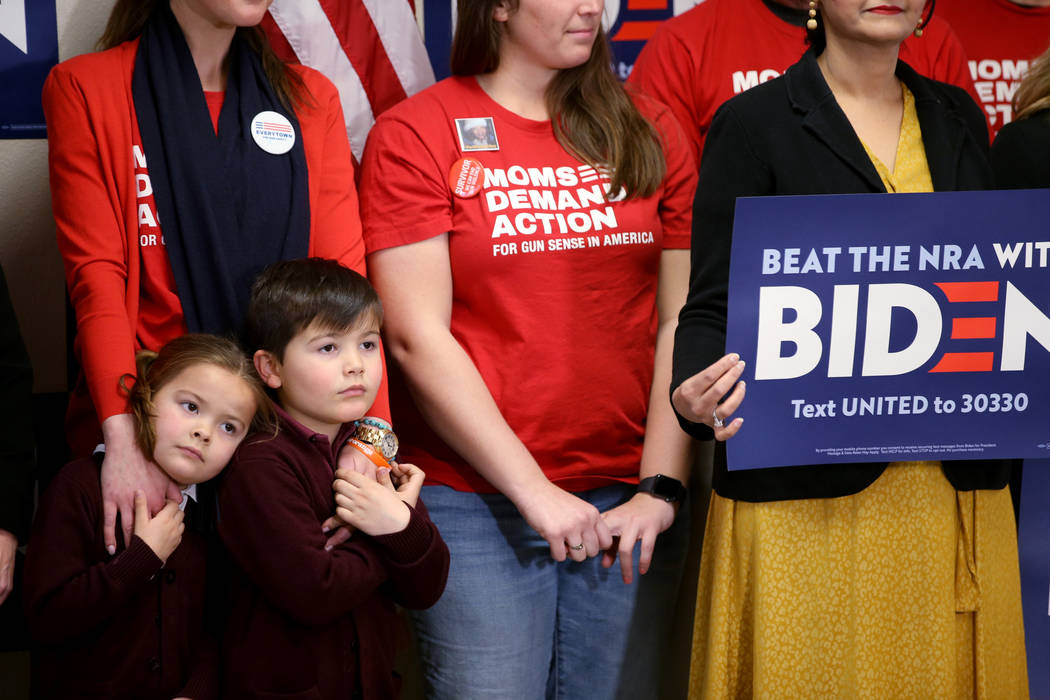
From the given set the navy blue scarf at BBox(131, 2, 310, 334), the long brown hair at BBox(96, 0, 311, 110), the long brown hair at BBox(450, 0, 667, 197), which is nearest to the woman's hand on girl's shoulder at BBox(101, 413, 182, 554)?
the navy blue scarf at BBox(131, 2, 310, 334)

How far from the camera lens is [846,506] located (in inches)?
68.5

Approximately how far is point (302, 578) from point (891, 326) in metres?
0.96

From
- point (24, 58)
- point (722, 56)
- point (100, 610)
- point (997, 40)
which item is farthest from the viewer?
point (997, 40)

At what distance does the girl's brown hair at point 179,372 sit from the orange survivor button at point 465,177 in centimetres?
52

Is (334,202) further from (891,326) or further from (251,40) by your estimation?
(891,326)

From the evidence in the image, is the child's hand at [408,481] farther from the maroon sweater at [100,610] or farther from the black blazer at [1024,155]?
the black blazer at [1024,155]

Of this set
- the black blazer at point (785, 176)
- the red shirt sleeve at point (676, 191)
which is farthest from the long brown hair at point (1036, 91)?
the red shirt sleeve at point (676, 191)

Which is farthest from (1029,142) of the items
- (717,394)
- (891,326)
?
(717,394)

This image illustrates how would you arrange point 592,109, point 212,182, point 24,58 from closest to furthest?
point 212,182, point 592,109, point 24,58

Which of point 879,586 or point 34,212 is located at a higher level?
point 34,212

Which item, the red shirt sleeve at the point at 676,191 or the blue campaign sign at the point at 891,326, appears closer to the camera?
the blue campaign sign at the point at 891,326

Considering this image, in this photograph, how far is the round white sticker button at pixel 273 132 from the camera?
77.0 inches

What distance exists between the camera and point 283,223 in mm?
1941

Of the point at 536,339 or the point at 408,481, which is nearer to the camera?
the point at 408,481
